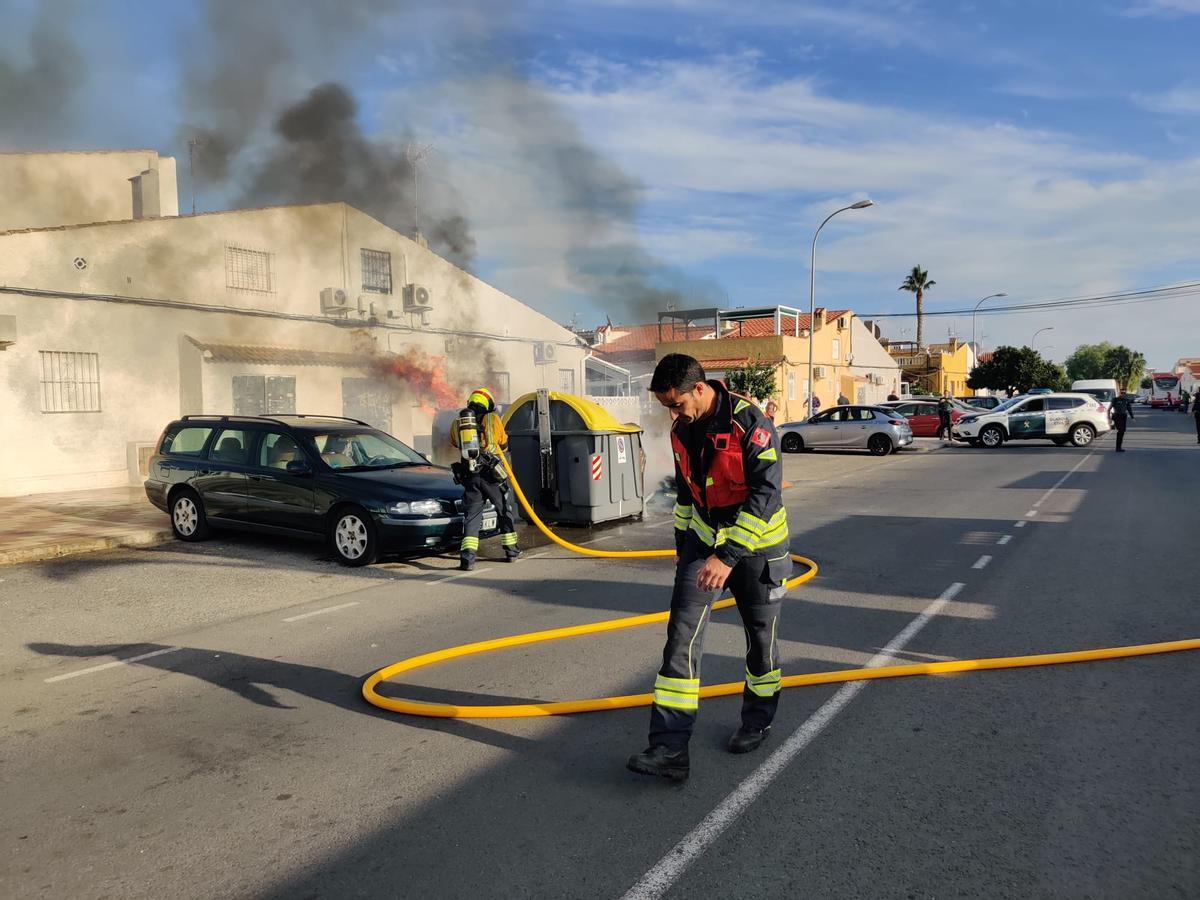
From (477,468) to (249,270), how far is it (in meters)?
12.2

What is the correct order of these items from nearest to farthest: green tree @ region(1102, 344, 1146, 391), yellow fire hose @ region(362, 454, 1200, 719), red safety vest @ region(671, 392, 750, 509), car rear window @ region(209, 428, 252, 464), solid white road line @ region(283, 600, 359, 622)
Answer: red safety vest @ region(671, 392, 750, 509)
yellow fire hose @ region(362, 454, 1200, 719)
solid white road line @ region(283, 600, 359, 622)
car rear window @ region(209, 428, 252, 464)
green tree @ region(1102, 344, 1146, 391)

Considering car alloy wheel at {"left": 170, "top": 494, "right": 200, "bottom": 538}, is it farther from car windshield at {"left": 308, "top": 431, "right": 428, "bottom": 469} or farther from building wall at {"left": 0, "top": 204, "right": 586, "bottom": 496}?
building wall at {"left": 0, "top": 204, "right": 586, "bottom": 496}

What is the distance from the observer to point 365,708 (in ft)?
14.4

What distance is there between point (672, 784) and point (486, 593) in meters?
3.93

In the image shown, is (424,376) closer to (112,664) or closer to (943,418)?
(112,664)

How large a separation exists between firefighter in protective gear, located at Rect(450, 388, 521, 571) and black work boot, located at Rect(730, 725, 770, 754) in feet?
15.3

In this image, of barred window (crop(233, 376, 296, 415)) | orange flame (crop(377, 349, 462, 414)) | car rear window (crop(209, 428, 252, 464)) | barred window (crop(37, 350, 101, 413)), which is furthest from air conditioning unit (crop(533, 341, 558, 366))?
car rear window (crop(209, 428, 252, 464))

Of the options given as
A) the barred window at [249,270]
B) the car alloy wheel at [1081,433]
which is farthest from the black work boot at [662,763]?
the car alloy wheel at [1081,433]

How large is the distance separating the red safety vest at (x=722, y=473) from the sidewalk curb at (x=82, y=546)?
8152 millimetres

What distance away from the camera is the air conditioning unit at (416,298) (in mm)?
20625

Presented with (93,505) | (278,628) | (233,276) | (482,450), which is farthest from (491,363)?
(278,628)

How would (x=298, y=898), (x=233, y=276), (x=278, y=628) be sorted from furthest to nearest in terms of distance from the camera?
(x=233, y=276), (x=278, y=628), (x=298, y=898)

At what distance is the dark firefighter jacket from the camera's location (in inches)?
136

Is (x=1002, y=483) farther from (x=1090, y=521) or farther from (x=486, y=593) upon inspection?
(x=486, y=593)
